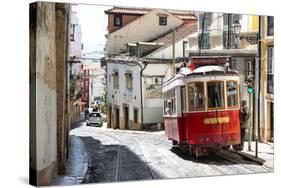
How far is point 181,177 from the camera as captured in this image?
214 inches

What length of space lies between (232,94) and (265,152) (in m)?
0.86

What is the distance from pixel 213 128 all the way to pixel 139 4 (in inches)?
61.5

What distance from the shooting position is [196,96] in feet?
18.2

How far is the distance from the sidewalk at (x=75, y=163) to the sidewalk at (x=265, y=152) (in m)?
1.89

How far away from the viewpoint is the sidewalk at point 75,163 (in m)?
5.00

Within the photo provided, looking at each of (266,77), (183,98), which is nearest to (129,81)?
(183,98)

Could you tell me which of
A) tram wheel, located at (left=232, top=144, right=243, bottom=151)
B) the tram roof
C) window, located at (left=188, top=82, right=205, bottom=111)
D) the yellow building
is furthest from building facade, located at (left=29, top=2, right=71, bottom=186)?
the yellow building

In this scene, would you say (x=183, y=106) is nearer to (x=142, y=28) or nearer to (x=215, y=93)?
(x=215, y=93)

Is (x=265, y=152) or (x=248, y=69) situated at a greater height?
(x=248, y=69)

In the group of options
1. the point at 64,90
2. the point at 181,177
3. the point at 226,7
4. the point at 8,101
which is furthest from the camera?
the point at 226,7

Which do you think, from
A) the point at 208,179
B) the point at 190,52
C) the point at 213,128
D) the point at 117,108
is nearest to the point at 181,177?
the point at 208,179

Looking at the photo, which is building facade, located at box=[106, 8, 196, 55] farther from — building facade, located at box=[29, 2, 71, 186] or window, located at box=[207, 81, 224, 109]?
window, located at box=[207, 81, 224, 109]

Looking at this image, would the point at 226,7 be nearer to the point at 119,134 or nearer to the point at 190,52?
the point at 190,52

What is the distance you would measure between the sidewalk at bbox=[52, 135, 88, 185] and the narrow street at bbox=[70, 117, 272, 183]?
0.05 meters
